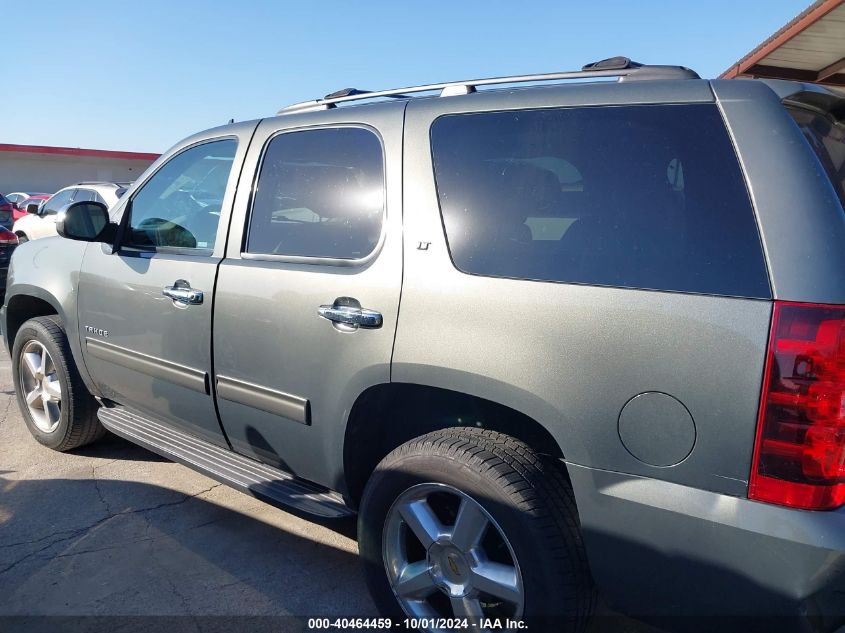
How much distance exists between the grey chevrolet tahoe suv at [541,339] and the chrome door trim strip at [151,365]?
19mm

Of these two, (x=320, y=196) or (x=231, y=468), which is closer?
(x=320, y=196)

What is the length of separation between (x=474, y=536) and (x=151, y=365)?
6.43 ft

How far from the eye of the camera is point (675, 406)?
5.96ft

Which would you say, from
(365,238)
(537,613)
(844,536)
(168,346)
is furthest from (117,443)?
(844,536)

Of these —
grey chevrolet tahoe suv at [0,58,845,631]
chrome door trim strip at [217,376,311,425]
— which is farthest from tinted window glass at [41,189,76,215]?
chrome door trim strip at [217,376,311,425]

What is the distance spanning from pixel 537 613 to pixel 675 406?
2.48 ft

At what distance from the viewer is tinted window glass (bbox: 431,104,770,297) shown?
6.03 ft

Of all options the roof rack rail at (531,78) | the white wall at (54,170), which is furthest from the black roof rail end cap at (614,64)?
the white wall at (54,170)

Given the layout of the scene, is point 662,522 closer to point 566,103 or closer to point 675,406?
point 675,406

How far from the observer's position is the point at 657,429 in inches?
72.7

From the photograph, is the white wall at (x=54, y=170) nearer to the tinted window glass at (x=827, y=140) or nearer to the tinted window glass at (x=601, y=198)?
the tinted window glass at (x=601, y=198)

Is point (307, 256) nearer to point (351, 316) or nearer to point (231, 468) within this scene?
point (351, 316)

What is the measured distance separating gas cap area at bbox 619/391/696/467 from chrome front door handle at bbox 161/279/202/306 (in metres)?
1.99

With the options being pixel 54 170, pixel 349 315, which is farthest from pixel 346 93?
pixel 54 170
